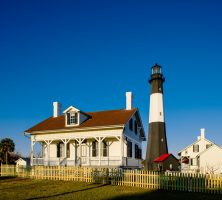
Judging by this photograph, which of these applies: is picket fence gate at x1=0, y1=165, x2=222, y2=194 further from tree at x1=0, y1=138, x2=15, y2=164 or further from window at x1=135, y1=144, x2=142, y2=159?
tree at x1=0, y1=138, x2=15, y2=164

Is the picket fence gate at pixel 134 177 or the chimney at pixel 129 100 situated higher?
the chimney at pixel 129 100

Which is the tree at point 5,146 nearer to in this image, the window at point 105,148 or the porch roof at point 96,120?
the porch roof at point 96,120

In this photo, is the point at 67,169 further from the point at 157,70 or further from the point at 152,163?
the point at 157,70

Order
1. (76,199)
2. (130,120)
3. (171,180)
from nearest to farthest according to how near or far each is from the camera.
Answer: (76,199) < (171,180) < (130,120)

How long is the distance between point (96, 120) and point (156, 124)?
8.12 m

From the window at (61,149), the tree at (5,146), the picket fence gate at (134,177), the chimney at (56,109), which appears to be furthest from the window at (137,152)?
the tree at (5,146)

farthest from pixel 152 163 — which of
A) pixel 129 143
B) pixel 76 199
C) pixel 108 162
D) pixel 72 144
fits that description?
pixel 76 199

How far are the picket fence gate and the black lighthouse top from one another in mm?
15922

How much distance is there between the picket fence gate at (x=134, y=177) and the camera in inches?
769

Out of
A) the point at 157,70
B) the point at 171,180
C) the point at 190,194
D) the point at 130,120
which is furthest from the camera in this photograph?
the point at 157,70

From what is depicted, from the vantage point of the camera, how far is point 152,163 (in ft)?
113

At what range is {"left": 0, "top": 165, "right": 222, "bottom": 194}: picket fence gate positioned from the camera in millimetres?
19531

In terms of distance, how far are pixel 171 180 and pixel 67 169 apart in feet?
30.5

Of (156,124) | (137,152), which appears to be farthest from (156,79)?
(137,152)
